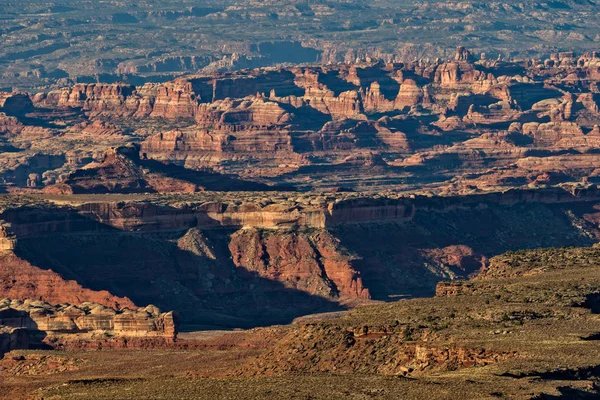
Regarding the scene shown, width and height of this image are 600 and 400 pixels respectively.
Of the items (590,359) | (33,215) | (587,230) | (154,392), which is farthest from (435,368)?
(587,230)

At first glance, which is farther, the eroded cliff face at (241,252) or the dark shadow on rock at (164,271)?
the eroded cliff face at (241,252)

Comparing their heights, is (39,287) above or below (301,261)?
above

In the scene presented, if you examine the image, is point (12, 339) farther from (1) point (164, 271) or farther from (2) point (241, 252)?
(2) point (241, 252)

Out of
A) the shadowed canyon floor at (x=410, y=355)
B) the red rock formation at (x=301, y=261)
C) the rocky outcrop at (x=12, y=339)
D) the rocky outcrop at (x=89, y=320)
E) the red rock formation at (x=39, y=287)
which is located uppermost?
the shadowed canyon floor at (x=410, y=355)

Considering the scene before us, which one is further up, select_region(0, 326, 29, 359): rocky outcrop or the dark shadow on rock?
select_region(0, 326, 29, 359): rocky outcrop

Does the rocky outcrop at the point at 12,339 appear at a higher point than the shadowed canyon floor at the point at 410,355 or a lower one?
lower

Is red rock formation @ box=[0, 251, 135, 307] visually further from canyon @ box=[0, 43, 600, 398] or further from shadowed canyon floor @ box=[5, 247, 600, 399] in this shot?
shadowed canyon floor @ box=[5, 247, 600, 399]

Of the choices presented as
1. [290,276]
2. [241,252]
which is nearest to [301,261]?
[290,276]

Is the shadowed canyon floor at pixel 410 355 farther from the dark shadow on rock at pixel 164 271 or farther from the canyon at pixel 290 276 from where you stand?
the dark shadow on rock at pixel 164 271

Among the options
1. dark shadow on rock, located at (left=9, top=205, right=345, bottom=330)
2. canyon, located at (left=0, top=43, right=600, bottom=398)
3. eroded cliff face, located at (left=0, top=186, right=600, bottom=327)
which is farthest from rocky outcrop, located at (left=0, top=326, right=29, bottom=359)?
dark shadow on rock, located at (left=9, top=205, right=345, bottom=330)

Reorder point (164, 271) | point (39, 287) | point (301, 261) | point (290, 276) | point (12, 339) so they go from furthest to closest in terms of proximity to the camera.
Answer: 1. point (301, 261)
2. point (290, 276)
3. point (164, 271)
4. point (39, 287)
5. point (12, 339)

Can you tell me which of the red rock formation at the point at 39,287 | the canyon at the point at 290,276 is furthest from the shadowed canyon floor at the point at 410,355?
the red rock formation at the point at 39,287
